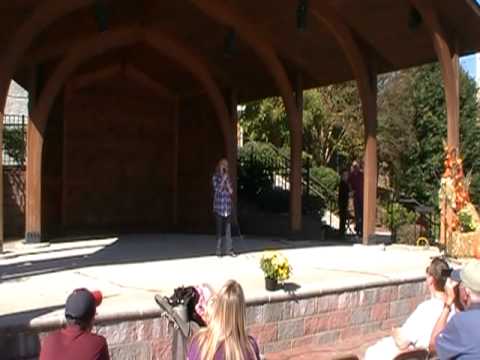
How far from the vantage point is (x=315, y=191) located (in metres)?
18.7

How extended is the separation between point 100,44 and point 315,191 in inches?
331

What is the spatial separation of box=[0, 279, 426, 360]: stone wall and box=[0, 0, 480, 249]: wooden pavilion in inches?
158

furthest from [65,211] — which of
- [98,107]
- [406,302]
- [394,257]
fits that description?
[406,302]

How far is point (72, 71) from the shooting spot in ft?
41.4

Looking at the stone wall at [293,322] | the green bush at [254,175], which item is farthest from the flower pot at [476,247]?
the green bush at [254,175]

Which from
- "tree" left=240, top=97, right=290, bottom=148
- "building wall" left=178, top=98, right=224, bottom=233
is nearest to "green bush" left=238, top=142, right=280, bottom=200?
"building wall" left=178, top=98, right=224, bottom=233

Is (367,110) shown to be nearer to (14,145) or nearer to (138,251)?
(138,251)

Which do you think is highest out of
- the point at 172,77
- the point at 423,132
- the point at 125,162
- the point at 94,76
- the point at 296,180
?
the point at 172,77

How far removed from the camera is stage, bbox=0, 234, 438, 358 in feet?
19.5

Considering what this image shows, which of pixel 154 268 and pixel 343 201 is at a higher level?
pixel 343 201

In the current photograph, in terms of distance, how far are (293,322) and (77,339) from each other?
3715 mm

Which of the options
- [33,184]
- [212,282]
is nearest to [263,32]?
[33,184]

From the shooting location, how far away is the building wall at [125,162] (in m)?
14.1

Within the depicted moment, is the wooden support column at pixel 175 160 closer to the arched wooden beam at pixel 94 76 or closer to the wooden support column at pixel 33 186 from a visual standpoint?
the arched wooden beam at pixel 94 76
